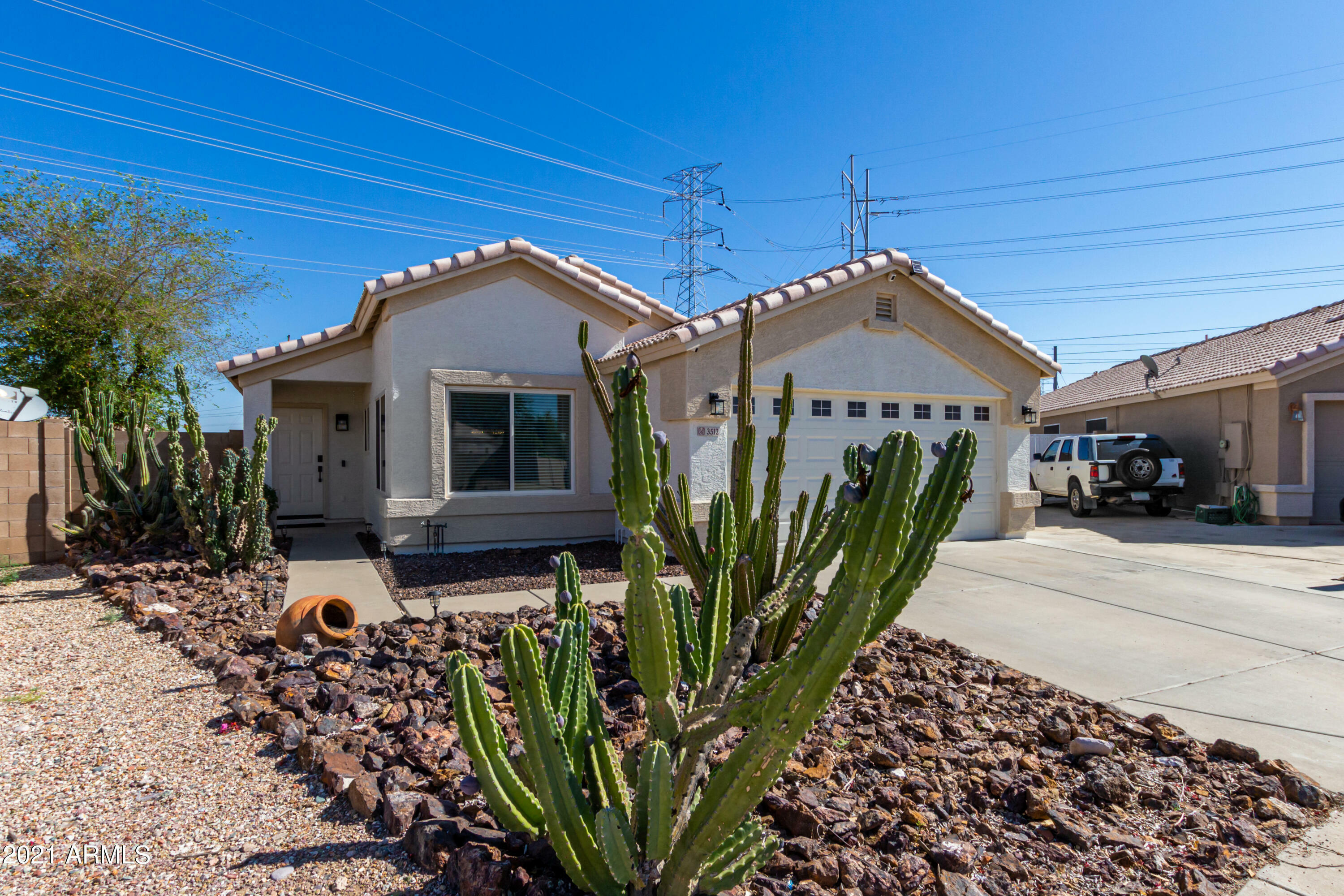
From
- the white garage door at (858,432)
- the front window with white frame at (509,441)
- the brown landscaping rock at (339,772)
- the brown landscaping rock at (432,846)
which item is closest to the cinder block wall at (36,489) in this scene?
the front window with white frame at (509,441)

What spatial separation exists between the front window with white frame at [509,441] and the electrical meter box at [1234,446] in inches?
594

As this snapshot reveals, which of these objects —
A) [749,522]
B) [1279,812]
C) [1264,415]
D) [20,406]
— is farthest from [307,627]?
[1264,415]

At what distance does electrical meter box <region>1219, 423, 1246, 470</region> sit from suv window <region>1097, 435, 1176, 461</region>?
100 cm

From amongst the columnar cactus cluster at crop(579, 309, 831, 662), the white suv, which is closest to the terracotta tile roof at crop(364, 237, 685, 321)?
the columnar cactus cluster at crop(579, 309, 831, 662)

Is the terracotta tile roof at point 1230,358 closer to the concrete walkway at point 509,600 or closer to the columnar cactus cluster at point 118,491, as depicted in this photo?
the concrete walkway at point 509,600

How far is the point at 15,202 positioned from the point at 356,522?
1152cm

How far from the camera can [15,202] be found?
644 inches

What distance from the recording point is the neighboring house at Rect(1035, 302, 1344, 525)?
49.6ft

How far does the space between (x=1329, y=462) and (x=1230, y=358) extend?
4207 mm

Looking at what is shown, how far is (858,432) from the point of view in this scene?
11.3 metres

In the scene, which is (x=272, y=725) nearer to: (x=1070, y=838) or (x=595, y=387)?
(x=595, y=387)

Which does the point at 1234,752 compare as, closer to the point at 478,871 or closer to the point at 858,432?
the point at 478,871

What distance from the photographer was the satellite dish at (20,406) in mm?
10466

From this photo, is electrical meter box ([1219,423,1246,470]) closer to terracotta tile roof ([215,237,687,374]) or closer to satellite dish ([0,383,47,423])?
terracotta tile roof ([215,237,687,374])
